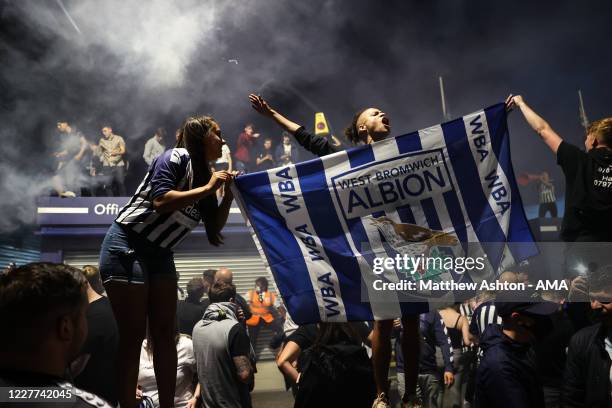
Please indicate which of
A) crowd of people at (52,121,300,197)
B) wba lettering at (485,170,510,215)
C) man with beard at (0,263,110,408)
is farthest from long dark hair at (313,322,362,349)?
crowd of people at (52,121,300,197)

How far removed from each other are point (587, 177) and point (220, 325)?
318 cm

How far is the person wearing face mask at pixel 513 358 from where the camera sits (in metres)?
3.57

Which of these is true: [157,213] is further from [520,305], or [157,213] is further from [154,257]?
[520,305]

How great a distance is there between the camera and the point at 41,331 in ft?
5.56

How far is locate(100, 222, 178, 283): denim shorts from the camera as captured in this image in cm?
298

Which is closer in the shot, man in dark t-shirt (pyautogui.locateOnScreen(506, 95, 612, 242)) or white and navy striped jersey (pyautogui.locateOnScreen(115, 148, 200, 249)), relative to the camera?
white and navy striped jersey (pyautogui.locateOnScreen(115, 148, 200, 249))

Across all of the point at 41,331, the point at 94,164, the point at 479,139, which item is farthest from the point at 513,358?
the point at 94,164

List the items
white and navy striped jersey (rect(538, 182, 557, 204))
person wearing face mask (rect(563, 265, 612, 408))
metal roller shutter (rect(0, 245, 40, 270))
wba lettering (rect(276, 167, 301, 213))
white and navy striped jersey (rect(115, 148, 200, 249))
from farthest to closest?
white and navy striped jersey (rect(538, 182, 557, 204)) < metal roller shutter (rect(0, 245, 40, 270)) < wba lettering (rect(276, 167, 301, 213)) < person wearing face mask (rect(563, 265, 612, 408)) < white and navy striped jersey (rect(115, 148, 200, 249))

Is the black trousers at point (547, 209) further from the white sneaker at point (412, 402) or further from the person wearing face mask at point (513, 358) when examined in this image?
the white sneaker at point (412, 402)

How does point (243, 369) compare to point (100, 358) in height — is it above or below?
below

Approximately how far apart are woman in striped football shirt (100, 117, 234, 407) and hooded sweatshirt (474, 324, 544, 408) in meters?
2.02

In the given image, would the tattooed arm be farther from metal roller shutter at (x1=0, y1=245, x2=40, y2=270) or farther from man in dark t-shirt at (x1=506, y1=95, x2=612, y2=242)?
metal roller shutter at (x1=0, y1=245, x2=40, y2=270)

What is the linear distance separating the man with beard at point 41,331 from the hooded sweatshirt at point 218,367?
3.00m

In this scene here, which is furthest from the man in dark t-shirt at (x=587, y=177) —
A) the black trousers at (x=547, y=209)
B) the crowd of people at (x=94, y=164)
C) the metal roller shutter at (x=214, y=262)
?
the black trousers at (x=547, y=209)
